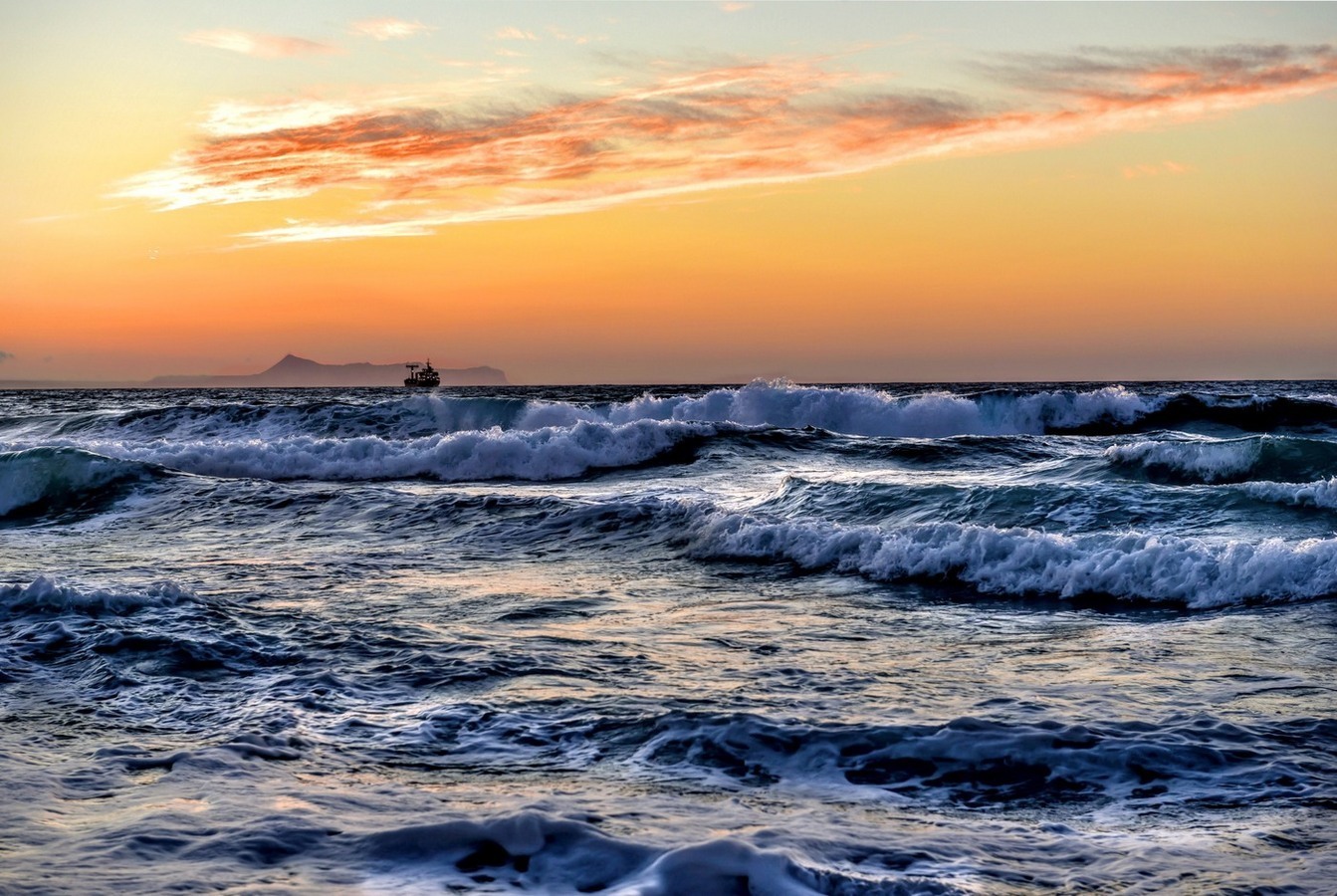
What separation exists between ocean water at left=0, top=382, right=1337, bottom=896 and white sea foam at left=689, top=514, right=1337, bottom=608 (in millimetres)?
38

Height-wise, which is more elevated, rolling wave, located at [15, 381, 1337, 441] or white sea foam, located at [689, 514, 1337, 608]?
rolling wave, located at [15, 381, 1337, 441]

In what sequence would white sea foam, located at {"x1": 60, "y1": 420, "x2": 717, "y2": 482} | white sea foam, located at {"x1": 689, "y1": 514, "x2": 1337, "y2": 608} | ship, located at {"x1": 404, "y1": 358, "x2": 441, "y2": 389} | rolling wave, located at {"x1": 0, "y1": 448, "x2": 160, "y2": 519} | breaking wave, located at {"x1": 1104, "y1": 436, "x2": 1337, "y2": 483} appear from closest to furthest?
white sea foam, located at {"x1": 689, "y1": 514, "x2": 1337, "y2": 608}, breaking wave, located at {"x1": 1104, "y1": 436, "x2": 1337, "y2": 483}, rolling wave, located at {"x1": 0, "y1": 448, "x2": 160, "y2": 519}, white sea foam, located at {"x1": 60, "y1": 420, "x2": 717, "y2": 482}, ship, located at {"x1": 404, "y1": 358, "x2": 441, "y2": 389}

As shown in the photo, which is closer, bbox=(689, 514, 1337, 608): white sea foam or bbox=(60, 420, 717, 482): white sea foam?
bbox=(689, 514, 1337, 608): white sea foam

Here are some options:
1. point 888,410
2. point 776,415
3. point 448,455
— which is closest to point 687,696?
point 448,455

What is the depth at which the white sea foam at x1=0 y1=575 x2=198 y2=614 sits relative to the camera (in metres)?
9.27

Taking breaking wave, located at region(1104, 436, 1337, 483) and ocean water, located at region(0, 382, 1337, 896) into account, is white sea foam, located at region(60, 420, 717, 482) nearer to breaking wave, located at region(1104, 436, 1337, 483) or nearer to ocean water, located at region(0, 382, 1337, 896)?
ocean water, located at region(0, 382, 1337, 896)

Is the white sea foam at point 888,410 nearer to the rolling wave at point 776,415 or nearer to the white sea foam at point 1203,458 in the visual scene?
the rolling wave at point 776,415

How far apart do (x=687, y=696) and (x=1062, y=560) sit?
5769 mm

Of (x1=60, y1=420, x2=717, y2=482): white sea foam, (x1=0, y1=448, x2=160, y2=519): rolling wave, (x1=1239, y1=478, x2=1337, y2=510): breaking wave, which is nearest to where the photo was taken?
(x1=1239, y1=478, x2=1337, y2=510): breaking wave

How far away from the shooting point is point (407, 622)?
360 inches

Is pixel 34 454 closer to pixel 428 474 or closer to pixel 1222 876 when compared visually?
pixel 428 474

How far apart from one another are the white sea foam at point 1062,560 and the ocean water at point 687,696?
0.12 ft

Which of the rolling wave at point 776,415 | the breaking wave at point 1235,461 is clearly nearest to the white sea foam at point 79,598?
the breaking wave at point 1235,461

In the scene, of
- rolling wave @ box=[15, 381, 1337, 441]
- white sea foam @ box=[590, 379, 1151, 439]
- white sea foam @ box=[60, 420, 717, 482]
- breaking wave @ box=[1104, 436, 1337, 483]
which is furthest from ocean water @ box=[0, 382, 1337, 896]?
white sea foam @ box=[590, 379, 1151, 439]
